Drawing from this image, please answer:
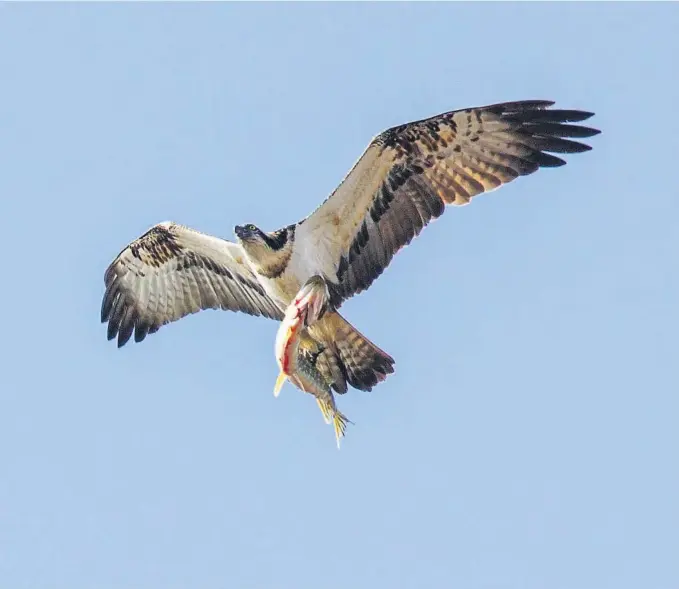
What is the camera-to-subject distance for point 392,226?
14.0m

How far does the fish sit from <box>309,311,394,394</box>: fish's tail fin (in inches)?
5.7

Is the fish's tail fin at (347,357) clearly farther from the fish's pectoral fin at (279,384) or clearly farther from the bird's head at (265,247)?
the fish's pectoral fin at (279,384)

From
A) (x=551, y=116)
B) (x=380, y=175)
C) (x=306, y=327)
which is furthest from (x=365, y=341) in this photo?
(x=551, y=116)

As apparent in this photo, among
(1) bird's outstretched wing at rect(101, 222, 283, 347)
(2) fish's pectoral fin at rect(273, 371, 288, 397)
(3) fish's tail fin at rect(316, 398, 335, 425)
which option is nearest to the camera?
A: (2) fish's pectoral fin at rect(273, 371, 288, 397)

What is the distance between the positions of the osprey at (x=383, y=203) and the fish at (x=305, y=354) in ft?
0.84

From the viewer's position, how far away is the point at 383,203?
45.8ft

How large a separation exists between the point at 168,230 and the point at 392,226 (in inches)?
102

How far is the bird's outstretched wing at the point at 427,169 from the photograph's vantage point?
13680 millimetres

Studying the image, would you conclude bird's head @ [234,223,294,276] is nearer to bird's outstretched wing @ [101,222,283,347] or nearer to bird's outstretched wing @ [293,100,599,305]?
bird's outstretched wing @ [293,100,599,305]

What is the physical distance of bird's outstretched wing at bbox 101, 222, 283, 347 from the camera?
15156mm

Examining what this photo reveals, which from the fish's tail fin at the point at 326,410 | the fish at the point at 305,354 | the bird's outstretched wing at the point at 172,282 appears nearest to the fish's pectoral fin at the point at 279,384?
the fish at the point at 305,354

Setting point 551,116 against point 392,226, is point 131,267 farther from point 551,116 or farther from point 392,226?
point 551,116

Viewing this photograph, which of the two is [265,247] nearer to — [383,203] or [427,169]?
[383,203]

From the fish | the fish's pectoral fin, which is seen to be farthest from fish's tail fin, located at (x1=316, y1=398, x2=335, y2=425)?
the fish's pectoral fin
